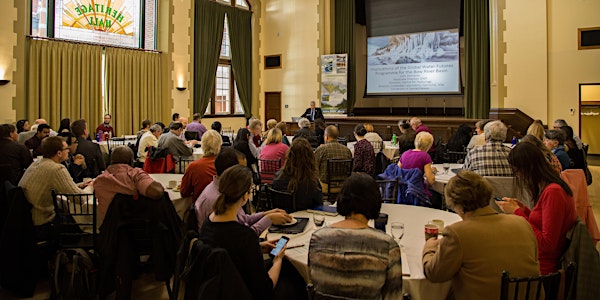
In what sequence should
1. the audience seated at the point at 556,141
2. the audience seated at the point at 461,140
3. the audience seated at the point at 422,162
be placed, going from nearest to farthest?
1. the audience seated at the point at 422,162
2. the audience seated at the point at 556,141
3. the audience seated at the point at 461,140

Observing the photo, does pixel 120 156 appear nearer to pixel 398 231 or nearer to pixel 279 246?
pixel 279 246

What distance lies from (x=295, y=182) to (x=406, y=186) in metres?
1.26

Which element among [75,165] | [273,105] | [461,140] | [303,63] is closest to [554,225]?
[75,165]

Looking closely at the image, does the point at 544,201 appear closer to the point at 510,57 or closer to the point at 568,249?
the point at 568,249

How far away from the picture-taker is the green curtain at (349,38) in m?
13.6

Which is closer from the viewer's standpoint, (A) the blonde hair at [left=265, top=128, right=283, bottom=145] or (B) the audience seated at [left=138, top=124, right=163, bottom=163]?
(A) the blonde hair at [left=265, top=128, right=283, bottom=145]

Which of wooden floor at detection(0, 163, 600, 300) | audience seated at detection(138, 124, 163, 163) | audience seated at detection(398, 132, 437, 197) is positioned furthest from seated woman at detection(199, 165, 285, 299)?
audience seated at detection(138, 124, 163, 163)

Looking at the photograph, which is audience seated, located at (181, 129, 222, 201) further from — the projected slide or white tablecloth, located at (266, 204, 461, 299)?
the projected slide

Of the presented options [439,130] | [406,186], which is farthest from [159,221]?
[439,130]

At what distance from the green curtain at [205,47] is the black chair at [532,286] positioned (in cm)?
1133

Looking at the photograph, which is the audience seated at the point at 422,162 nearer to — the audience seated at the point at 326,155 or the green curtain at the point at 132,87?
the audience seated at the point at 326,155

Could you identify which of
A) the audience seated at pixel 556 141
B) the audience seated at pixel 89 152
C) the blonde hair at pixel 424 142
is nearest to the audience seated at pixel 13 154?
the audience seated at pixel 89 152

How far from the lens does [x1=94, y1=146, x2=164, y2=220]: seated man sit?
313 cm

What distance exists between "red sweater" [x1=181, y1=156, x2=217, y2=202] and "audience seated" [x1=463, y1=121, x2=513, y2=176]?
7.48 ft
